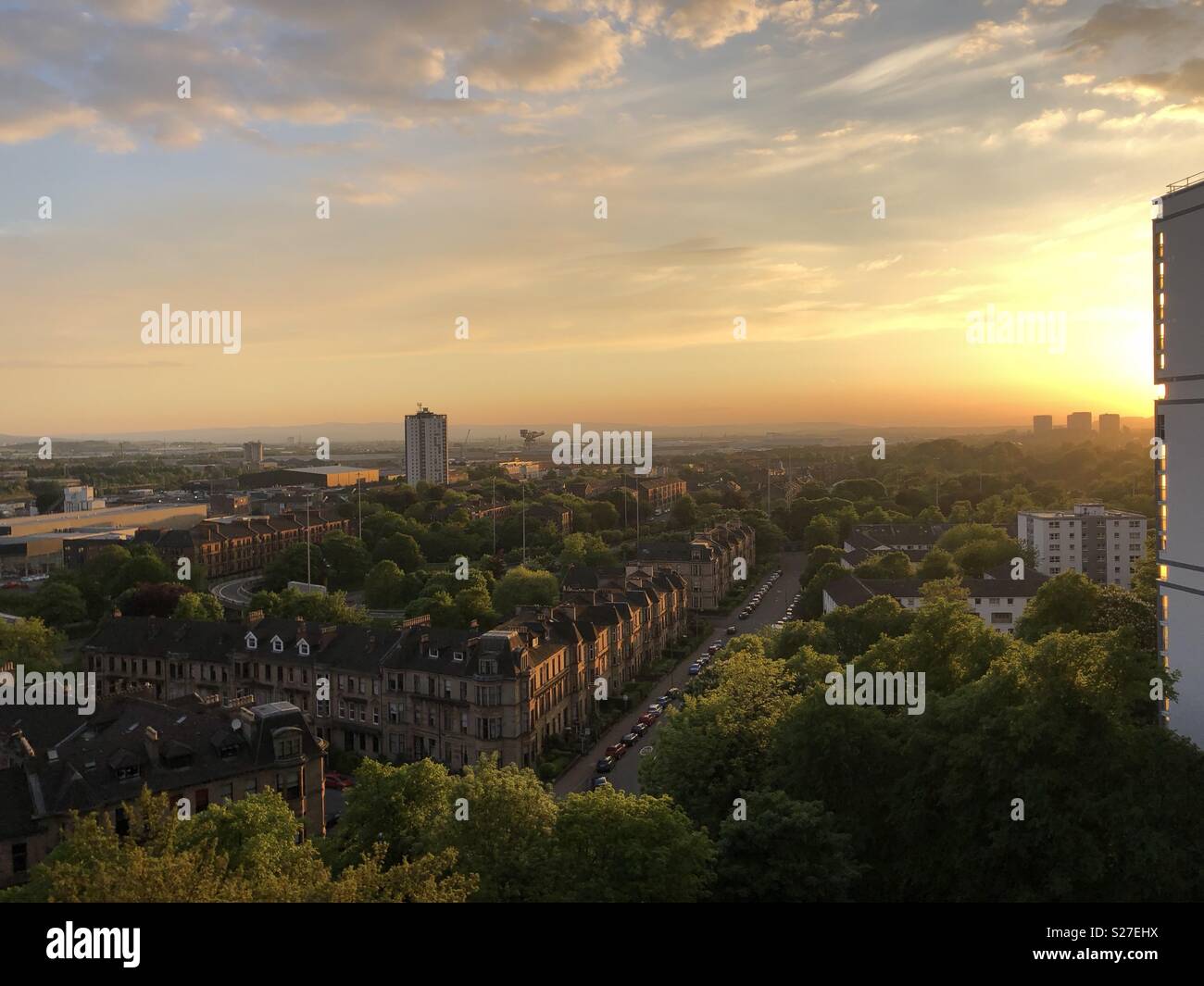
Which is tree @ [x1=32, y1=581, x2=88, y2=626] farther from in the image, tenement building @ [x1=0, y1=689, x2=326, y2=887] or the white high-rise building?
the white high-rise building

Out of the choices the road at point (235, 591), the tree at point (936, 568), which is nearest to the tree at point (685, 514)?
the tree at point (936, 568)

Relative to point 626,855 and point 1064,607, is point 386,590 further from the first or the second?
point 626,855

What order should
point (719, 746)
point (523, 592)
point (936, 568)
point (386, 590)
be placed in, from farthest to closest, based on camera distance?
point (386, 590) → point (936, 568) → point (523, 592) → point (719, 746)

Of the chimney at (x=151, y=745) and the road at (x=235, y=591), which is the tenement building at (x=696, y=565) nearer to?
the road at (x=235, y=591)

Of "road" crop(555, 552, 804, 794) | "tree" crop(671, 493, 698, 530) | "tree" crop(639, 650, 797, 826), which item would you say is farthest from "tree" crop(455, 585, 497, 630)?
"tree" crop(671, 493, 698, 530)

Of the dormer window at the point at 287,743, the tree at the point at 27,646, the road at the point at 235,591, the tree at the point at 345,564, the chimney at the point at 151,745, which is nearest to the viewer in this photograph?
the chimney at the point at 151,745

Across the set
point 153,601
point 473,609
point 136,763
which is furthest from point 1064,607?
point 153,601
